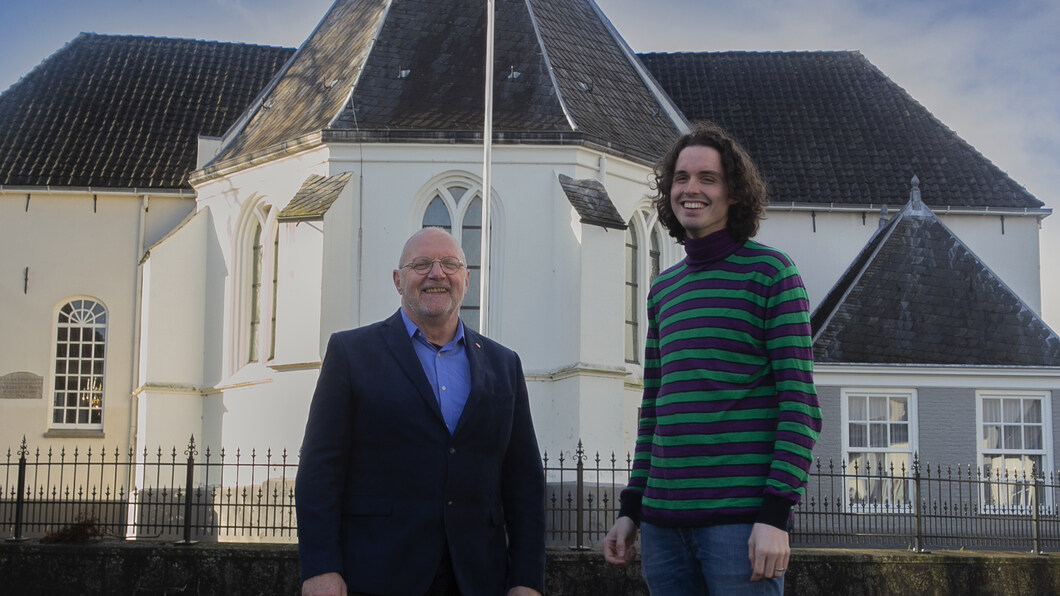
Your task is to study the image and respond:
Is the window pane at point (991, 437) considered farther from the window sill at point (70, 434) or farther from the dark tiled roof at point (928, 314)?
the window sill at point (70, 434)

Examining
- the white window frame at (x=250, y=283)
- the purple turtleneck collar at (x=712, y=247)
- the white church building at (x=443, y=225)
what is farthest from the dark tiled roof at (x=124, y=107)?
the purple turtleneck collar at (x=712, y=247)

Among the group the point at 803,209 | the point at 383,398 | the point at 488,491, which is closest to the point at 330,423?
the point at 383,398

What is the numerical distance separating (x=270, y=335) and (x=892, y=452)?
10777 millimetres

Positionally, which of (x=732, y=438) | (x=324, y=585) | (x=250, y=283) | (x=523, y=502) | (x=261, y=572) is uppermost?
(x=250, y=283)

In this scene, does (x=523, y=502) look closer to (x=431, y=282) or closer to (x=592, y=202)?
(x=431, y=282)

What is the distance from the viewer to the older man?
450cm

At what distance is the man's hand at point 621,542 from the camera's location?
4.41 metres

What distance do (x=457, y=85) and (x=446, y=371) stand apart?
16.2m

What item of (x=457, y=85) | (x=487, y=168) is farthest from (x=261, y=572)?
(x=457, y=85)

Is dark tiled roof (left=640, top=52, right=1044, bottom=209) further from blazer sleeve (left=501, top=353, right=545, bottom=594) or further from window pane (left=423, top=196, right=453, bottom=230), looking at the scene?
blazer sleeve (left=501, top=353, right=545, bottom=594)

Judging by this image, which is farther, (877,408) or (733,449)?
(877,408)

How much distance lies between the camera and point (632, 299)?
69.4 feet

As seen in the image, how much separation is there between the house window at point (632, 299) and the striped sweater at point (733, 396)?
16353 millimetres

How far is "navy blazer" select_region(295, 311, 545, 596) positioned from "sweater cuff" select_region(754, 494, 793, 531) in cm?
120
